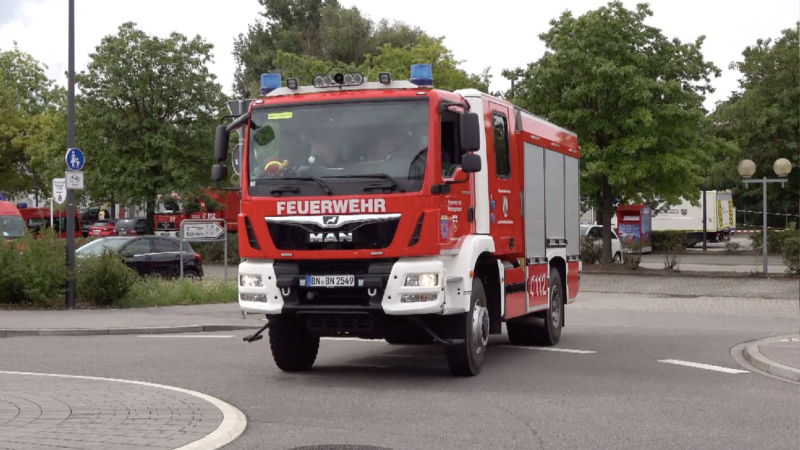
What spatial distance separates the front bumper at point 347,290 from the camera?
10.6 metres

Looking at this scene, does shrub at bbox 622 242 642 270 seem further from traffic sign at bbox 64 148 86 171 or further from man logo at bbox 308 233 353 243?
man logo at bbox 308 233 353 243

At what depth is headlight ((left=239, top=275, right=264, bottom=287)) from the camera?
1112 centimetres

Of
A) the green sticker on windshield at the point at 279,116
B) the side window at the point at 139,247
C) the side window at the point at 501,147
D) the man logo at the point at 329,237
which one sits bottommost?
the side window at the point at 139,247

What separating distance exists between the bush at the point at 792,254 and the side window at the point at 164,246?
660 inches

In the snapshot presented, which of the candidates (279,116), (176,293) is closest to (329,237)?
(279,116)

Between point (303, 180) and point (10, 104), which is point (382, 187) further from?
point (10, 104)

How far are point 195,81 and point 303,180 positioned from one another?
113 ft

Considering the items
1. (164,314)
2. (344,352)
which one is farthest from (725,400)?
(164,314)

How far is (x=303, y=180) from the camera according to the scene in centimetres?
1095

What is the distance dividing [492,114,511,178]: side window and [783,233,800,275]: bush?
19.7 m

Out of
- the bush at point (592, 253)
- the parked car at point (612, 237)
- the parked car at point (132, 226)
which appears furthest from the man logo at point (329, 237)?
the parked car at point (132, 226)

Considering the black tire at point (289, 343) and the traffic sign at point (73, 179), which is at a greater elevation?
the traffic sign at point (73, 179)

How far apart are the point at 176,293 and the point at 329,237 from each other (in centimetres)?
1283

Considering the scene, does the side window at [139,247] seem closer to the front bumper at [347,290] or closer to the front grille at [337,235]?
the front bumper at [347,290]
